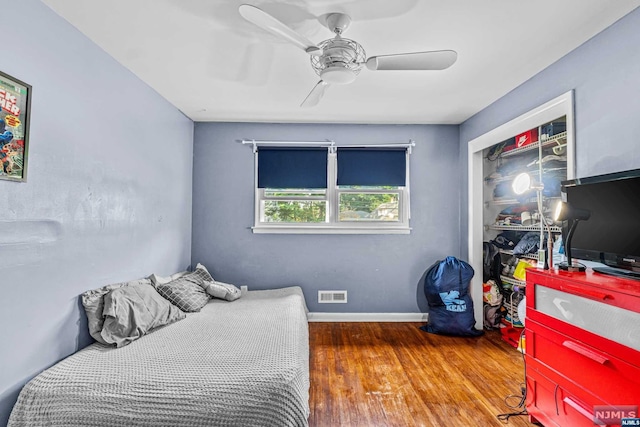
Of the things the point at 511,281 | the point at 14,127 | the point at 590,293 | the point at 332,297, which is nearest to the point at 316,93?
the point at 14,127

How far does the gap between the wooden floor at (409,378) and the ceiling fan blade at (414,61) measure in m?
2.20

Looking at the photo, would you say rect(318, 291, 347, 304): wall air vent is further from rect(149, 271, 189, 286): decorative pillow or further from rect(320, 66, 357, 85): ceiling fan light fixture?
rect(320, 66, 357, 85): ceiling fan light fixture

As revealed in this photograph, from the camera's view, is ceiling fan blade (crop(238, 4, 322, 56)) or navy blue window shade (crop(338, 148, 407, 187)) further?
navy blue window shade (crop(338, 148, 407, 187))

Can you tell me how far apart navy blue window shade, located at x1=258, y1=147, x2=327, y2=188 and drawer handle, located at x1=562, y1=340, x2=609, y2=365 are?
8.87 ft

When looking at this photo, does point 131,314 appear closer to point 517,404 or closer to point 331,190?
point 331,190

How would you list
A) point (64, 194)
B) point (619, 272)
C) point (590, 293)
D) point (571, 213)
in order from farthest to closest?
point (64, 194) → point (571, 213) → point (619, 272) → point (590, 293)

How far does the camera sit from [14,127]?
1.55m

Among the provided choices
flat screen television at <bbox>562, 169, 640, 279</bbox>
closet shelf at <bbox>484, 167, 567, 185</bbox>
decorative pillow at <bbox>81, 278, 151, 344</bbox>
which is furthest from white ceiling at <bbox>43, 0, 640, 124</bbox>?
decorative pillow at <bbox>81, 278, 151, 344</bbox>

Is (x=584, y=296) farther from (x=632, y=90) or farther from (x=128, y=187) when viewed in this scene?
(x=128, y=187)

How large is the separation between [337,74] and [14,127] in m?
1.73

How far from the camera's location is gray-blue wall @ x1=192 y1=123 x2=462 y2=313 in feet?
12.3

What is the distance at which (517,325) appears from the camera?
3.27m

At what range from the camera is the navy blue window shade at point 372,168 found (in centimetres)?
379

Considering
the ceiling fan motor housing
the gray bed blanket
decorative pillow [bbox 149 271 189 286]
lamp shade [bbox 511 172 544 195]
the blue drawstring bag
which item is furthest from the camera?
the blue drawstring bag
